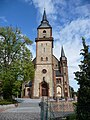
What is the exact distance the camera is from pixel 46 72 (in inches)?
1838

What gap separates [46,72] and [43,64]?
2420 millimetres

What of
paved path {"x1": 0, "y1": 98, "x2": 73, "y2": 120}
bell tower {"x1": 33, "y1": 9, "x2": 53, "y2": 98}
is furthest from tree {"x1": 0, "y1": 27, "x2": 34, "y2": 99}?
bell tower {"x1": 33, "y1": 9, "x2": 53, "y2": 98}

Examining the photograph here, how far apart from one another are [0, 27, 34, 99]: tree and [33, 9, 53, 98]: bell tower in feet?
47.8

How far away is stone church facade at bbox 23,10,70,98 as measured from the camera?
150 ft

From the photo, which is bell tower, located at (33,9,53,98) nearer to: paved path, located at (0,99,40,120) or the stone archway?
the stone archway

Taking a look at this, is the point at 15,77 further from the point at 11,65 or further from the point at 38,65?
the point at 38,65

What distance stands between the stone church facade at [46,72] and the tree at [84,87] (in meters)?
35.8

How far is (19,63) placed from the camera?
30531 mm

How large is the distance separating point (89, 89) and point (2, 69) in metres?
23.4

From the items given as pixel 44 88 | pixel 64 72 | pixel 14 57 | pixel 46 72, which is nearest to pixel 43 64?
pixel 46 72

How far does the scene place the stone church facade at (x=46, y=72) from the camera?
45.8 m

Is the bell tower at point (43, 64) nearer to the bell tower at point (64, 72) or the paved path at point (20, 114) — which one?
the bell tower at point (64, 72)

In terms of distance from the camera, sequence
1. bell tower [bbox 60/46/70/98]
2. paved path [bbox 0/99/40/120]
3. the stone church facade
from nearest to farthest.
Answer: paved path [bbox 0/99/40/120], the stone church facade, bell tower [bbox 60/46/70/98]

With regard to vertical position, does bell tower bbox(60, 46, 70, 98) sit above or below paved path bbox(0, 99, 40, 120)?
above
